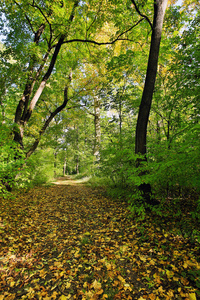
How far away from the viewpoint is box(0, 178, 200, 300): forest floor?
6.79ft

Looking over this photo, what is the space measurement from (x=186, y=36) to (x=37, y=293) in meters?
7.14

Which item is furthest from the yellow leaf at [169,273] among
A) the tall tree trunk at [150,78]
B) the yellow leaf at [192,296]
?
the tall tree trunk at [150,78]

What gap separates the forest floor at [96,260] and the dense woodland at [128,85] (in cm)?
71

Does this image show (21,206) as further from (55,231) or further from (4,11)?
(4,11)

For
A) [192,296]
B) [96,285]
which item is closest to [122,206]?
[96,285]

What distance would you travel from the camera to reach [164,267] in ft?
7.69

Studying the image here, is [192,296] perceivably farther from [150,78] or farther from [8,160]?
[150,78]

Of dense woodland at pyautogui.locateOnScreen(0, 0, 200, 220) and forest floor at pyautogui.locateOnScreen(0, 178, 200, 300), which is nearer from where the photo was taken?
forest floor at pyautogui.locateOnScreen(0, 178, 200, 300)

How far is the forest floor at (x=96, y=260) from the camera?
2.07 metres

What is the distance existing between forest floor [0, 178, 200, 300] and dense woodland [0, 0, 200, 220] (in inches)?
28.1

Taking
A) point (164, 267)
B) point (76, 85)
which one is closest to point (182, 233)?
point (164, 267)

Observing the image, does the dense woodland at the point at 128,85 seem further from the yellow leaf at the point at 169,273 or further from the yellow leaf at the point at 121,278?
the yellow leaf at the point at 121,278

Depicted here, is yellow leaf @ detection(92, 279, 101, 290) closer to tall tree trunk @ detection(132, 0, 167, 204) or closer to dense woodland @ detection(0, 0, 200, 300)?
dense woodland @ detection(0, 0, 200, 300)

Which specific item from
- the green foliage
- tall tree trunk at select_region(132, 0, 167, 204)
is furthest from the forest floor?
tall tree trunk at select_region(132, 0, 167, 204)
